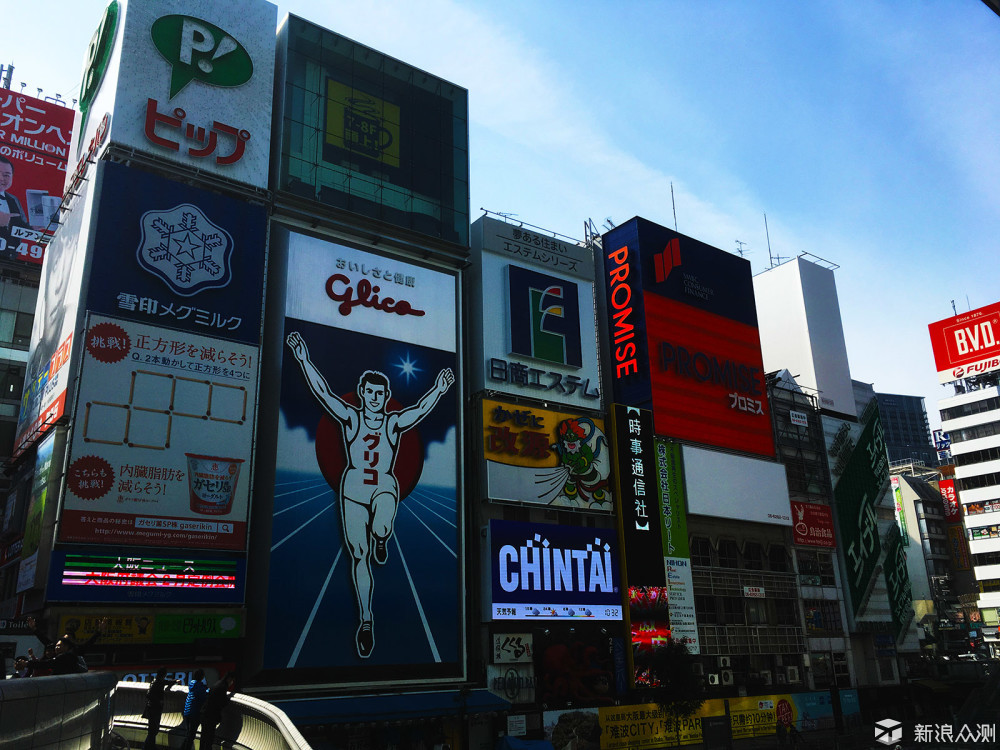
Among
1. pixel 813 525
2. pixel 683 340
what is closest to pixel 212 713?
pixel 683 340

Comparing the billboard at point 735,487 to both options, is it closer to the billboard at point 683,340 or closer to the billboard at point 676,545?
the billboard at point 676,545

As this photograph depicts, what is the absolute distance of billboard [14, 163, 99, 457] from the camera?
3541 centimetres

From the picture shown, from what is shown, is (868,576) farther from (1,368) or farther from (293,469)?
(1,368)

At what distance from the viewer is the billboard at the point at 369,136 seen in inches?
1699

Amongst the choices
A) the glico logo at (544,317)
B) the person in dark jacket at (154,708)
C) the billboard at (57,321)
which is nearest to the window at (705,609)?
the glico logo at (544,317)

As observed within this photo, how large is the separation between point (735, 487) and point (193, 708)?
44.8 meters

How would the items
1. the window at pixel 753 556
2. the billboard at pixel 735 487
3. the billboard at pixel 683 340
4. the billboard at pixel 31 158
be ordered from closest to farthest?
the billboard at pixel 735 487, the billboard at pixel 683 340, the window at pixel 753 556, the billboard at pixel 31 158

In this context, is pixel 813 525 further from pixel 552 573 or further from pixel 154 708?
pixel 154 708

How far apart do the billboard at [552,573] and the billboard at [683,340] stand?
10837mm

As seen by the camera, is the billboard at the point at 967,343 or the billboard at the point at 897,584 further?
the billboard at the point at 967,343

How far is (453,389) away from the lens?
44.3m

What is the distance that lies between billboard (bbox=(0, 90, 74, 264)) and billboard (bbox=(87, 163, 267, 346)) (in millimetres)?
28320

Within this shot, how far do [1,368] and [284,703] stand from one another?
3231 cm

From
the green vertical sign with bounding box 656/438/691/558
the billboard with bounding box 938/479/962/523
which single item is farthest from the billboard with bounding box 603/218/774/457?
the billboard with bounding box 938/479/962/523
